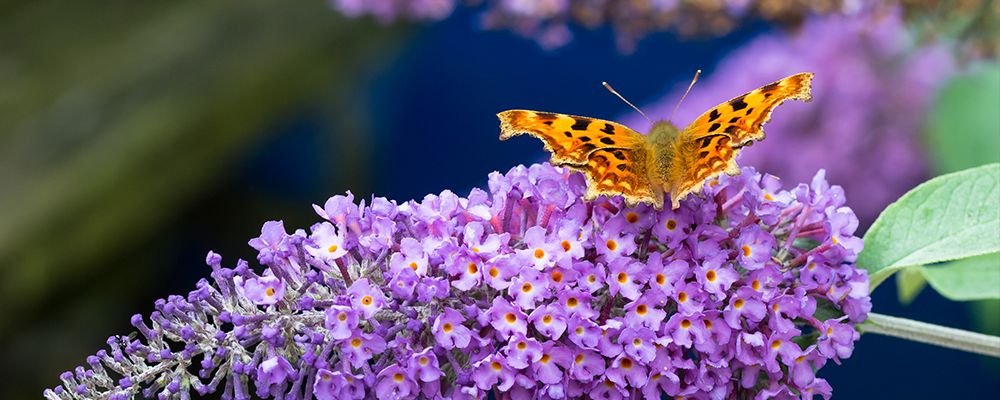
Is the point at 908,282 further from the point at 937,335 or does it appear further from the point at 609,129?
the point at 609,129

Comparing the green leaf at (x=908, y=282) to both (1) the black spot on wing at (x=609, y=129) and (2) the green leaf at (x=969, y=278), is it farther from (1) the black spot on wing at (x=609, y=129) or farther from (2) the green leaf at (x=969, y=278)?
(1) the black spot on wing at (x=609, y=129)

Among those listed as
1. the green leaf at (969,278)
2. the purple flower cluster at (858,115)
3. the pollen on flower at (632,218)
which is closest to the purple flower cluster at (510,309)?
the pollen on flower at (632,218)

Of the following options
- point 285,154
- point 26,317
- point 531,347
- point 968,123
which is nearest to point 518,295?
point 531,347

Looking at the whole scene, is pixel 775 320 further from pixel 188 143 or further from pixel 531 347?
pixel 188 143

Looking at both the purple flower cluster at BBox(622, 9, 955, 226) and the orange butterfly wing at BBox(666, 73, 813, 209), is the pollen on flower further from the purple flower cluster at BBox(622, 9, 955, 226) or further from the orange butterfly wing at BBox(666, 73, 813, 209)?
the purple flower cluster at BBox(622, 9, 955, 226)

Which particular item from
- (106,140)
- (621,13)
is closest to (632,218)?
(621,13)

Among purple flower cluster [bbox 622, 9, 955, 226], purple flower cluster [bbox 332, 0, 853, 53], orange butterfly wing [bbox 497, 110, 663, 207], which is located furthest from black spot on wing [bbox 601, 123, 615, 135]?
purple flower cluster [bbox 622, 9, 955, 226]
